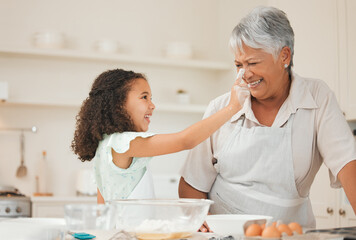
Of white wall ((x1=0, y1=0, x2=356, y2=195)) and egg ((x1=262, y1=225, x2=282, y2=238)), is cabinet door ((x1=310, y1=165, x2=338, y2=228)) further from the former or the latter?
egg ((x1=262, y1=225, x2=282, y2=238))

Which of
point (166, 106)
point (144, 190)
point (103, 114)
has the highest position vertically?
point (103, 114)

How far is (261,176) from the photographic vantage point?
171 centimetres

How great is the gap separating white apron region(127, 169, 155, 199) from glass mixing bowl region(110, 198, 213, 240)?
1.65 ft

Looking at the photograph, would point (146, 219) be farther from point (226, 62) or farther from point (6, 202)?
point (226, 62)

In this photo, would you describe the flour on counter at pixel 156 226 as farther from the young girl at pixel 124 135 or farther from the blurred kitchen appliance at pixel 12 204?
the blurred kitchen appliance at pixel 12 204

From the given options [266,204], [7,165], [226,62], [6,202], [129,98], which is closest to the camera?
[266,204]

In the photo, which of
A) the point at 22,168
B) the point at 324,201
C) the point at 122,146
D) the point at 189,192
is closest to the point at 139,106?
the point at 122,146

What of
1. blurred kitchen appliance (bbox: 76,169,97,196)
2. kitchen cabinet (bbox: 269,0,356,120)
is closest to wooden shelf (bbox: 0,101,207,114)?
blurred kitchen appliance (bbox: 76,169,97,196)

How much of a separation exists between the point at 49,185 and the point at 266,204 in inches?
112

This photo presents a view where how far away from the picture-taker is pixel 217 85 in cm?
464

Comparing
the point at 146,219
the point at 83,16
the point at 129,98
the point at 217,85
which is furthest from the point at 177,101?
the point at 146,219

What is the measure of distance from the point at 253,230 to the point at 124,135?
0.81 metres

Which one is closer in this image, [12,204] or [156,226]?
[156,226]

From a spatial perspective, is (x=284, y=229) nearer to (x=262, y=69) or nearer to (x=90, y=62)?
(x=262, y=69)
